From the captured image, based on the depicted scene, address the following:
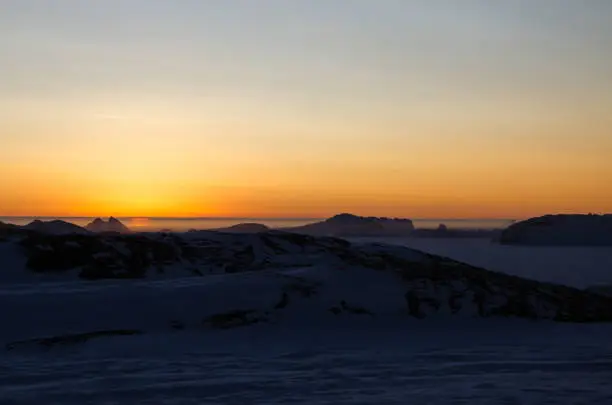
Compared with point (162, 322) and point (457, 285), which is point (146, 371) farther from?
point (457, 285)

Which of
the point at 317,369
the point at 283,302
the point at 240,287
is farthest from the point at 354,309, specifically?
the point at 317,369

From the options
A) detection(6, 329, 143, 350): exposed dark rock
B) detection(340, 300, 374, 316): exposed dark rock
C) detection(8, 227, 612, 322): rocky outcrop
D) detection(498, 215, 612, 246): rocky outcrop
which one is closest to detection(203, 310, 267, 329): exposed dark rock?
detection(8, 227, 612, 322): rocky outcrop

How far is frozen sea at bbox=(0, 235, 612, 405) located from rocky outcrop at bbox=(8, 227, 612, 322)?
0.34 m

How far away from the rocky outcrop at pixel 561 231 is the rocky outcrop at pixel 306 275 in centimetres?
2804

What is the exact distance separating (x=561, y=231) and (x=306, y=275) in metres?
33.1

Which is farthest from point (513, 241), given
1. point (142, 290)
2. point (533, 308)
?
point (142, 290)

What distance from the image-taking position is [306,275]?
7.41 m

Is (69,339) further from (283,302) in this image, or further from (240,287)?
(283,302)

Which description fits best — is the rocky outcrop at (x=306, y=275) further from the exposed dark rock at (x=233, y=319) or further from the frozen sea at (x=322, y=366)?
the frozen sea at (x=322, y=366)

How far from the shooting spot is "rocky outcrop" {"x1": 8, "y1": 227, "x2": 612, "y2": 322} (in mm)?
6922

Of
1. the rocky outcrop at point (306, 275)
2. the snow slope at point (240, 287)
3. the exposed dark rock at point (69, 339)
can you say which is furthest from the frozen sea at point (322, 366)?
the rocky outcrop at point (306, 275)

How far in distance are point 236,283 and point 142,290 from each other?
3.07 feet

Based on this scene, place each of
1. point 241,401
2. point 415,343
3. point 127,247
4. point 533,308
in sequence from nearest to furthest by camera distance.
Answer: point 241,401
point 415,343
point 533,308
point 127,247

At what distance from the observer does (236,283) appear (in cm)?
705
